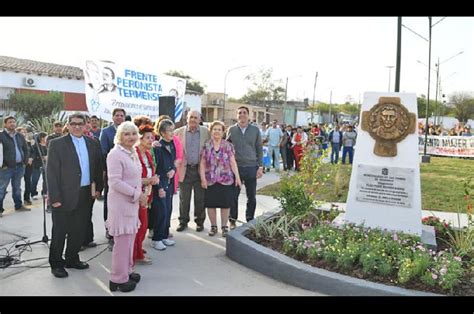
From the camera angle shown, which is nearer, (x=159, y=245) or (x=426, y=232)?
(x=159, y=245)

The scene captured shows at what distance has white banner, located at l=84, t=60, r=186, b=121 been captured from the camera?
11.1 m

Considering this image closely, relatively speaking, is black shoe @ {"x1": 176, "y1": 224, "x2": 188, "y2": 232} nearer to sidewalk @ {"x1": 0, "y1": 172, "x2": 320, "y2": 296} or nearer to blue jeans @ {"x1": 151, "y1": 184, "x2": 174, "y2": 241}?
sidewalk @ {"x1": 0, "y1": 172, "x2": 320, "y2": 296}

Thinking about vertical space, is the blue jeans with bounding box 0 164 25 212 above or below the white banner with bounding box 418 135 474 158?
below

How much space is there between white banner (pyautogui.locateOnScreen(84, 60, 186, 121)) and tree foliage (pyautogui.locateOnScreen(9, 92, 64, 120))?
11.7 metres

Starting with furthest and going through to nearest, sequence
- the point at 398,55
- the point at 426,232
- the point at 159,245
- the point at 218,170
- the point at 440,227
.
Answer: the point at 398,55 → the point at 218,170 → the point at 440,227 → the point at 426,232 → the point at 159,245

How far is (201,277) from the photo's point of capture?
178 inches

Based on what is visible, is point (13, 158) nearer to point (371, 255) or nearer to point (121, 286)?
point (121, 286)

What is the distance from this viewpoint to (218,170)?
19.8 feet

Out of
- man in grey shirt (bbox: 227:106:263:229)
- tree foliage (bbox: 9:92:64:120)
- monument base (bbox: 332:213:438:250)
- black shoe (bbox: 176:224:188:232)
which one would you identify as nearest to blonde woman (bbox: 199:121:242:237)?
man in grey shirt (bbox: 227:106:263:229)

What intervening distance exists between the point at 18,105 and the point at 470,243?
2418cm

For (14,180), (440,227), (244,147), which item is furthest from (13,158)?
(440,227)

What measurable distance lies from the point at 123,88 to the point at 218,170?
23.2ft
